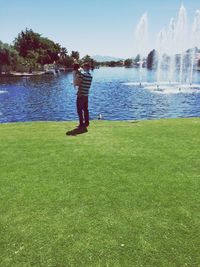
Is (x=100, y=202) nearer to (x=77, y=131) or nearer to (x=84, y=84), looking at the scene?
(x=77, y=131)

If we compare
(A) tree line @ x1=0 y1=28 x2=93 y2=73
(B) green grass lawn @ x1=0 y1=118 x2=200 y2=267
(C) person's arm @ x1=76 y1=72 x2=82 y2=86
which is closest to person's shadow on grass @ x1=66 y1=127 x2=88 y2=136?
(B) green grass lawn @ x1=0 y1=118 x2=200 y2=267

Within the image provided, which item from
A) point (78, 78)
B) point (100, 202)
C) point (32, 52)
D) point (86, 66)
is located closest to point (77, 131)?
point (78, 78)

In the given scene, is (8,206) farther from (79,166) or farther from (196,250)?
(196,250)

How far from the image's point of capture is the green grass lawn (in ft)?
18.6

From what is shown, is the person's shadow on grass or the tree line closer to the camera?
the person's shadow on grass

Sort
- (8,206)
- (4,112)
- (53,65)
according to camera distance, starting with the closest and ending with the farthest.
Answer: (8,206) → (4,112) → (53,65)

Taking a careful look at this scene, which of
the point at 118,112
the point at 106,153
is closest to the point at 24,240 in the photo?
the point at 106,153

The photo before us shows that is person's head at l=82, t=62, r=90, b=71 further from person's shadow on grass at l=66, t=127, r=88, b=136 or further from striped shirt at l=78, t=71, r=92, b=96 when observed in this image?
person's shadow on grass at l=66, t=127, r=88, b=136

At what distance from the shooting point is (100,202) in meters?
7.34

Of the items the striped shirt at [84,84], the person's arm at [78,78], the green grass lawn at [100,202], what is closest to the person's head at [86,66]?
the striped shirt at [84,84]

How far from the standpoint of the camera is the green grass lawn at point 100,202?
5.68 meters

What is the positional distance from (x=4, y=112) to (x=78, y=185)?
3552 cm

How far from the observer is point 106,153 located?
10.6 m

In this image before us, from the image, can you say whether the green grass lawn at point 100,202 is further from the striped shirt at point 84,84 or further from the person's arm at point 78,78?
the person's arm at point 78,78
